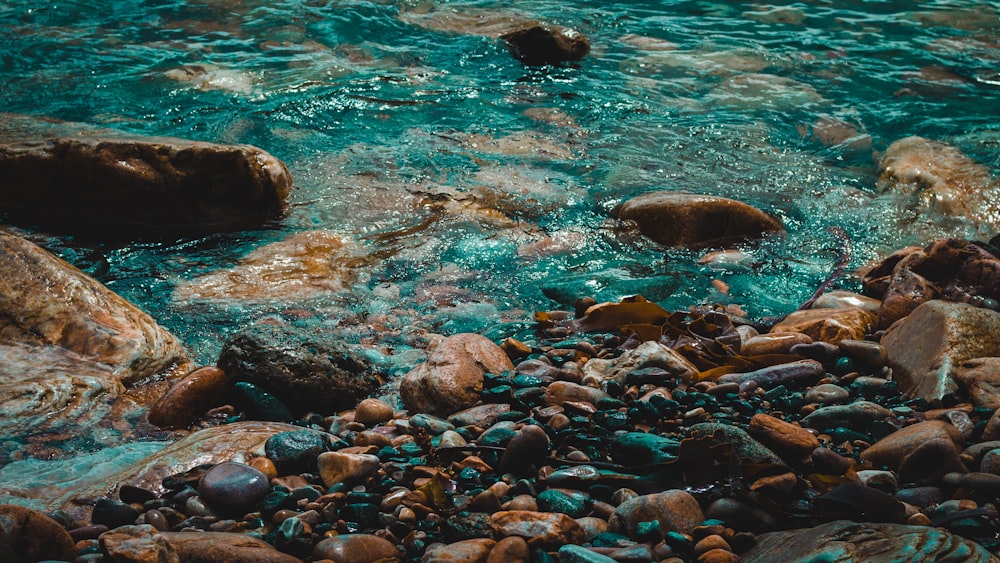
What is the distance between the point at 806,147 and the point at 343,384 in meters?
6.11

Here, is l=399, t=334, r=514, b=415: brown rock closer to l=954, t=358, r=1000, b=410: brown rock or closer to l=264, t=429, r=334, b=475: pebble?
l=264, t=429, r=334, b=475: pebble

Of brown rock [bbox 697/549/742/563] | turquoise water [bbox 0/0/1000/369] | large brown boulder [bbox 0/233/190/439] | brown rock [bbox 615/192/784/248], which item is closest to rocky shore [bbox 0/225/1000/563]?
brown rock [bbox 697/549/742/563]

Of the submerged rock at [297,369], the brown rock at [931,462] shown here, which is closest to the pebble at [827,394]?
the brown rock at [931,462]

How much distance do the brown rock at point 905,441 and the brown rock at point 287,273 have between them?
3.60 metres

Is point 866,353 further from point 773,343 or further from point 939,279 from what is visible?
point 939,279

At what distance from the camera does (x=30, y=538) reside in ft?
7.72

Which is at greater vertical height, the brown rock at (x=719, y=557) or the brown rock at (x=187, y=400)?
the brown rock at (x=719, y=557)

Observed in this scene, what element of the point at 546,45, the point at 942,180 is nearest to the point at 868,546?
the point at 942,180

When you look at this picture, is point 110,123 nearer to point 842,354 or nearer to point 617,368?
point 617,368

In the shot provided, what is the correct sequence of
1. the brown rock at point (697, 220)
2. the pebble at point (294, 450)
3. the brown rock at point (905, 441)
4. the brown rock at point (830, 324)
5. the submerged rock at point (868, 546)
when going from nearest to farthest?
1. the submerged rock at point (868, 546)
2. the brown rock at point (905, 441)
3. the pebble at point (294, 450)
4. the brown rock at point (830, 324)
5. the brown rock at point (697, 220)

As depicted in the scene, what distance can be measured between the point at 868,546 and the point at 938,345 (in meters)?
1.82

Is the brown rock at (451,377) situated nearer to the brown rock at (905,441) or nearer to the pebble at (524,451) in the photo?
the pebble at (524,451)

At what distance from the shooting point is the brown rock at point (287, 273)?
5.38m

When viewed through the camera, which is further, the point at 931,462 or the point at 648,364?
the point at 648,364
